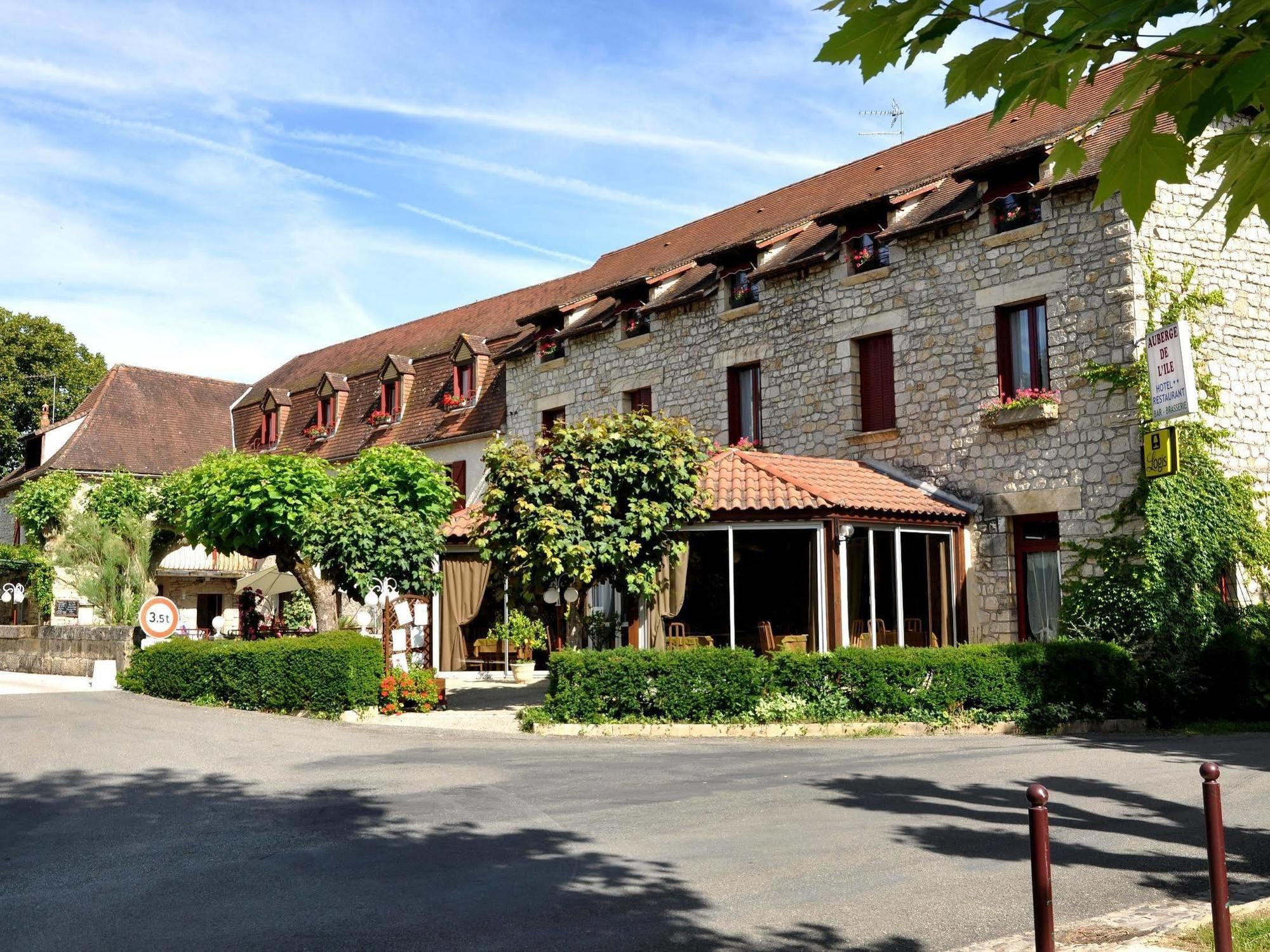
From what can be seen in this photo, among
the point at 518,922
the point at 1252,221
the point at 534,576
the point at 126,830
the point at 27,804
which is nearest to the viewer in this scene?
the point at 518,922

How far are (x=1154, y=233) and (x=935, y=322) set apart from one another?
3.35 m

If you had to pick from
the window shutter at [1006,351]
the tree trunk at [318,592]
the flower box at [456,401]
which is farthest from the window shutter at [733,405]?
the flower box at [456,401]

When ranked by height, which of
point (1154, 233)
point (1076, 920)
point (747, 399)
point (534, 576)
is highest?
point (1154, 233)

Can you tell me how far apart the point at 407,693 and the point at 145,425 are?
81.2ft

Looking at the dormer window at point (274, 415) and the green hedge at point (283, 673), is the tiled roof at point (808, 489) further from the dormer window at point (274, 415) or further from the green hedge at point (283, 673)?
the dormer window at point (274, 415)

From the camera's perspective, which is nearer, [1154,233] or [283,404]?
[1154,233]

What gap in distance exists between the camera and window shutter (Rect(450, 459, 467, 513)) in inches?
1075

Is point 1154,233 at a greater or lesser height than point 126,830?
greater

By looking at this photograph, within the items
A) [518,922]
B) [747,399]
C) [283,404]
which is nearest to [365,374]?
[283,404]

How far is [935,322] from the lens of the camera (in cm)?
1822

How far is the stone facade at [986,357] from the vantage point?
16141 millimetres

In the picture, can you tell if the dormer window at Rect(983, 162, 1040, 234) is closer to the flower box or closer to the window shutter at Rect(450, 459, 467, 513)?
the window shutter at Rect(450, 459, 467, 513)

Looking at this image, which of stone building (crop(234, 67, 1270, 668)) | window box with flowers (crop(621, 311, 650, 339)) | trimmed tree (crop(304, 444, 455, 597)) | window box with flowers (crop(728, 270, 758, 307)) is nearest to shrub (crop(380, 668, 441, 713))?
stone building (crop(234, 67, 1270, 668))

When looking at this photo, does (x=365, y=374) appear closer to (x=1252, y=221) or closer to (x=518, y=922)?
(x=1252, y=221)
